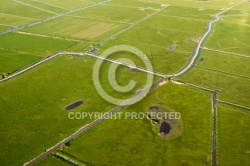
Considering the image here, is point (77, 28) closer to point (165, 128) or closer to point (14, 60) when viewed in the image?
point (14, 60)

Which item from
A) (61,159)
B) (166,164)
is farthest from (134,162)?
(61,159)

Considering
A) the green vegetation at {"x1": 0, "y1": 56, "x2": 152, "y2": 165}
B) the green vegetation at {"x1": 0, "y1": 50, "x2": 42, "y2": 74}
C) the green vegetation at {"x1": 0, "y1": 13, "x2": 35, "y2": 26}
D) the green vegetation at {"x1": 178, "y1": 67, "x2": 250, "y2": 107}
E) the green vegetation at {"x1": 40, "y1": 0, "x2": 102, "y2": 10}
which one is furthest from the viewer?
the green vegetation at {"x1": 40, "y1": 0, "x2": 102, "y2": 10}

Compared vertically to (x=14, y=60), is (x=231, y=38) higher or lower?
higher

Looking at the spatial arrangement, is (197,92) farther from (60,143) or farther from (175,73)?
(60,143)

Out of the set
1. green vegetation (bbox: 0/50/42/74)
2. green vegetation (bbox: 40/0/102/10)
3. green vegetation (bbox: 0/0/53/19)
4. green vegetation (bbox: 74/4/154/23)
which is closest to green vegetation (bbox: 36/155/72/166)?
green vegetation (bbox: 0/50/42/74)

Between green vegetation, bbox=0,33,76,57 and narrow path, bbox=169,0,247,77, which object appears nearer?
narrow path, bbox=169,0,247,77

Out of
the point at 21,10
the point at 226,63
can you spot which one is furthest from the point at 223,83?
the point at 21,10

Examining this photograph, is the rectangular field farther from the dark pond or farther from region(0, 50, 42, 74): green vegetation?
the dark pond

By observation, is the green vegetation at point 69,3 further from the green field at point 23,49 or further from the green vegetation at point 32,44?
the green vegetation at point 32,44
